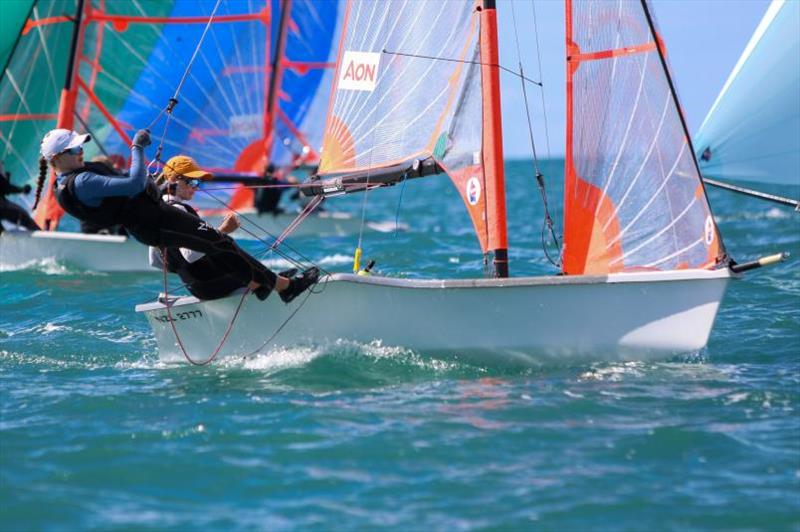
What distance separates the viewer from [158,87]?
49.9 feet

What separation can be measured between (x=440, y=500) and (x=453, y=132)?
3037 mm

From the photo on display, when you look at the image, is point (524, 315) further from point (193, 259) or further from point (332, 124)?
point (332, 124)

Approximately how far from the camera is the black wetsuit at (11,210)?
1249 centimetres

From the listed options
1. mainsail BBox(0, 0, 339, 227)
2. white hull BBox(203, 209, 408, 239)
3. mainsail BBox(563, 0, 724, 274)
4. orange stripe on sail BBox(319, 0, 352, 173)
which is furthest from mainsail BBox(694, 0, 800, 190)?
white hull BBox(203, 209, 408, 239)

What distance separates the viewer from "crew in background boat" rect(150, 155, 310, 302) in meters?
6.76

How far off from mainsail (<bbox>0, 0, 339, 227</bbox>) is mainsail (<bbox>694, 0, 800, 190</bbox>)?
7.70m

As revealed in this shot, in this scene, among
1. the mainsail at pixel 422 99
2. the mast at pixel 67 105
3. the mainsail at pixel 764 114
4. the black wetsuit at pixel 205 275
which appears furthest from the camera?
the mast at pixel 67 105

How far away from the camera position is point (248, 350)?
6.96 meters

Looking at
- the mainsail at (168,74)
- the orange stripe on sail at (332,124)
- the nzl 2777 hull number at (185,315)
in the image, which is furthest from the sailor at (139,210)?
the mainsail at (168,74)

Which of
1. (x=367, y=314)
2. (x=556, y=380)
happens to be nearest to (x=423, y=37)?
(x=367, y=314)

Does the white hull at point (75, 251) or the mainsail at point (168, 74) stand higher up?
the mainsail at point (168, 74)

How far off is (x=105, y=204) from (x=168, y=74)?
905 centimetres

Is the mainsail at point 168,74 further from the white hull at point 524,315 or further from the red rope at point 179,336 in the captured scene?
the white hull at point 524,315

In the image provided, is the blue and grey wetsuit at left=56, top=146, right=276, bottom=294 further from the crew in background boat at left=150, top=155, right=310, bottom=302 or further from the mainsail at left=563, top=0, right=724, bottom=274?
the mainsail at left=563, top=0, right=724, bottom=274
